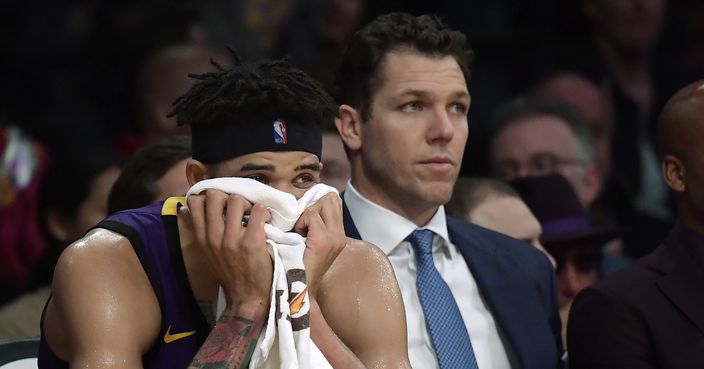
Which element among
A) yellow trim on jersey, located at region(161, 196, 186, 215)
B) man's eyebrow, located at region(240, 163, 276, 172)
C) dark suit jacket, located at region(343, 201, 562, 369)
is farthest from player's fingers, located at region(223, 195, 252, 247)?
dark suit jacket, located at region(343, 201, 562, 369)

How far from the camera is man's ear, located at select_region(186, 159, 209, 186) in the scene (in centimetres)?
351

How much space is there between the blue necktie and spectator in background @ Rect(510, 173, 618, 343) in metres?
0.89

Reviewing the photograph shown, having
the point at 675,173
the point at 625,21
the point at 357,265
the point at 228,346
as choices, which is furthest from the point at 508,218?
the point at 625,21

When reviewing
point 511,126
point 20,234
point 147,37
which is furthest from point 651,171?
point 20,234

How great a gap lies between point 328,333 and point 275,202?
1.09 feet

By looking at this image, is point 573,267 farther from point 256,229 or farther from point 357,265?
point 256,229

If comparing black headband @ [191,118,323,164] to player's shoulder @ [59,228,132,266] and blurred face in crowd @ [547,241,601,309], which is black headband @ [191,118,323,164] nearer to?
player's shoulder @ [59,228,132,266]

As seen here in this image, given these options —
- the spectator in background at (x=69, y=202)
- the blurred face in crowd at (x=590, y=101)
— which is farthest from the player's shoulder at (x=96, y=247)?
the blurred face in crowd at (x=590, y=101)

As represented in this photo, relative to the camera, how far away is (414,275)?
4.26m

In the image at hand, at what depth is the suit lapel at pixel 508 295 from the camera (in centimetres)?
419

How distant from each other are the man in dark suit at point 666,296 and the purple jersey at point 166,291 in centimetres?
113

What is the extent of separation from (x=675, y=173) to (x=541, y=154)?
1.85 metres

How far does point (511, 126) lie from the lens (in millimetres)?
5988

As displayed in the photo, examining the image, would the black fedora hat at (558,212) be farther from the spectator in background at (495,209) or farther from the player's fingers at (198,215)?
the player's fingers at (198,215)
